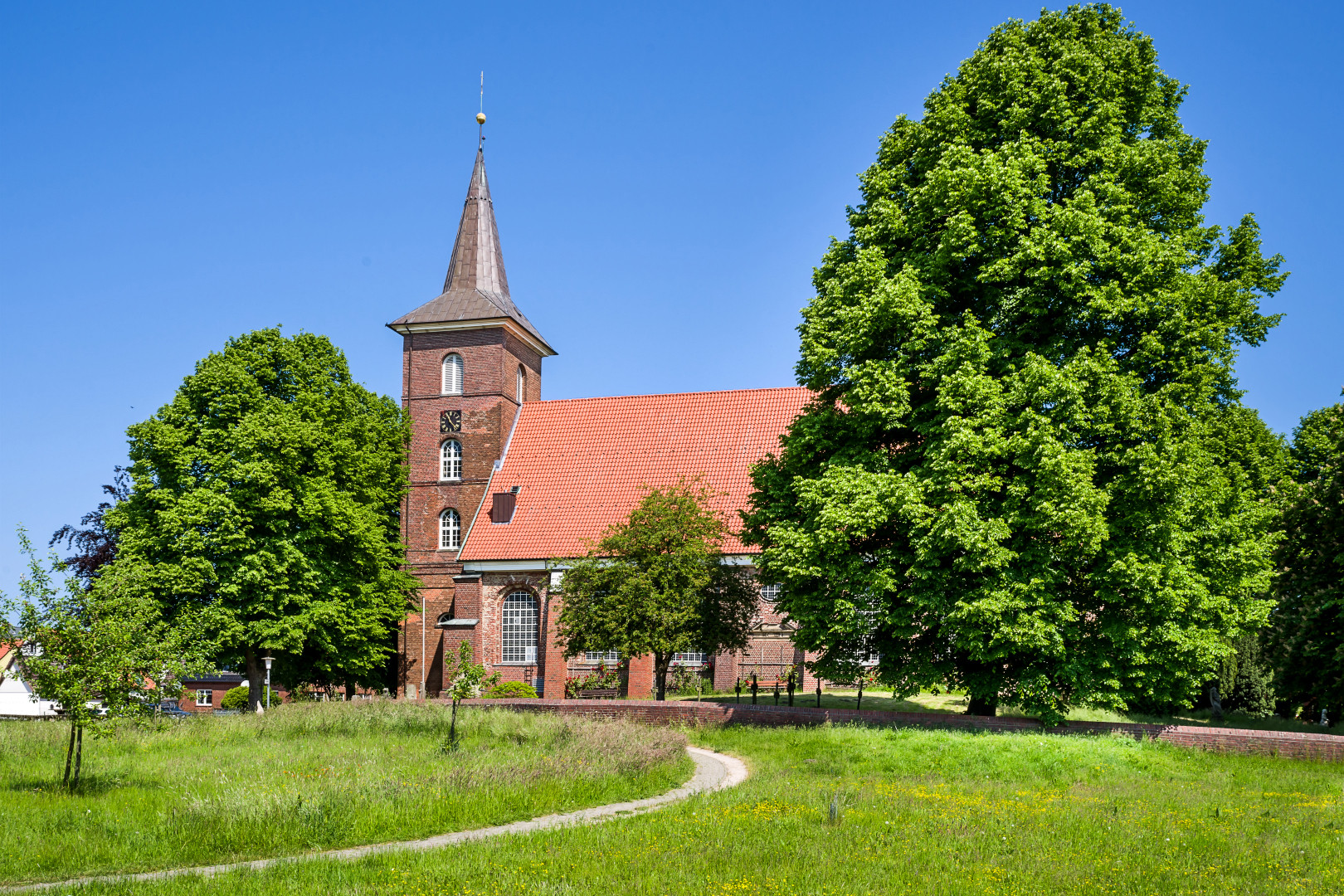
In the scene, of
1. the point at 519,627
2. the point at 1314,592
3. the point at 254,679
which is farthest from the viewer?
the point at 519,627

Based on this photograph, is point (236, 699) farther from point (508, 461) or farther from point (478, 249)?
point (478, 249)

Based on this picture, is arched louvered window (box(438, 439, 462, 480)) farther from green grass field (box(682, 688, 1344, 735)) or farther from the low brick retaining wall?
the low brick retaining wall

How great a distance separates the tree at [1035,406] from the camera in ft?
61.8

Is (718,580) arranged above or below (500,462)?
below

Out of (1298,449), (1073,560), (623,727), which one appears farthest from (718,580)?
(1298,449)

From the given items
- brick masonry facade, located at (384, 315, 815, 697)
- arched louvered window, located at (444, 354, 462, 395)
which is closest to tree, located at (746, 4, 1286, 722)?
brick masonry facade, located at (384, 315, 815, 697)

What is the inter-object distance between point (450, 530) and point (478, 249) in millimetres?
11903

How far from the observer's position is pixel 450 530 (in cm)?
4191

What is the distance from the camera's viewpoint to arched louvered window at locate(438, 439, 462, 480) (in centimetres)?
4225

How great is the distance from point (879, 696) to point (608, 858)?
21181 mm

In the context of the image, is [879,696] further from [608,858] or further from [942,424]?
[608,858]

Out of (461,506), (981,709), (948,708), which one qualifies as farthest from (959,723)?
(461,506)

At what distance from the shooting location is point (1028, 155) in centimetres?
2017

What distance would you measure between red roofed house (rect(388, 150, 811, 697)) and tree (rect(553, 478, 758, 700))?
22.5ft
